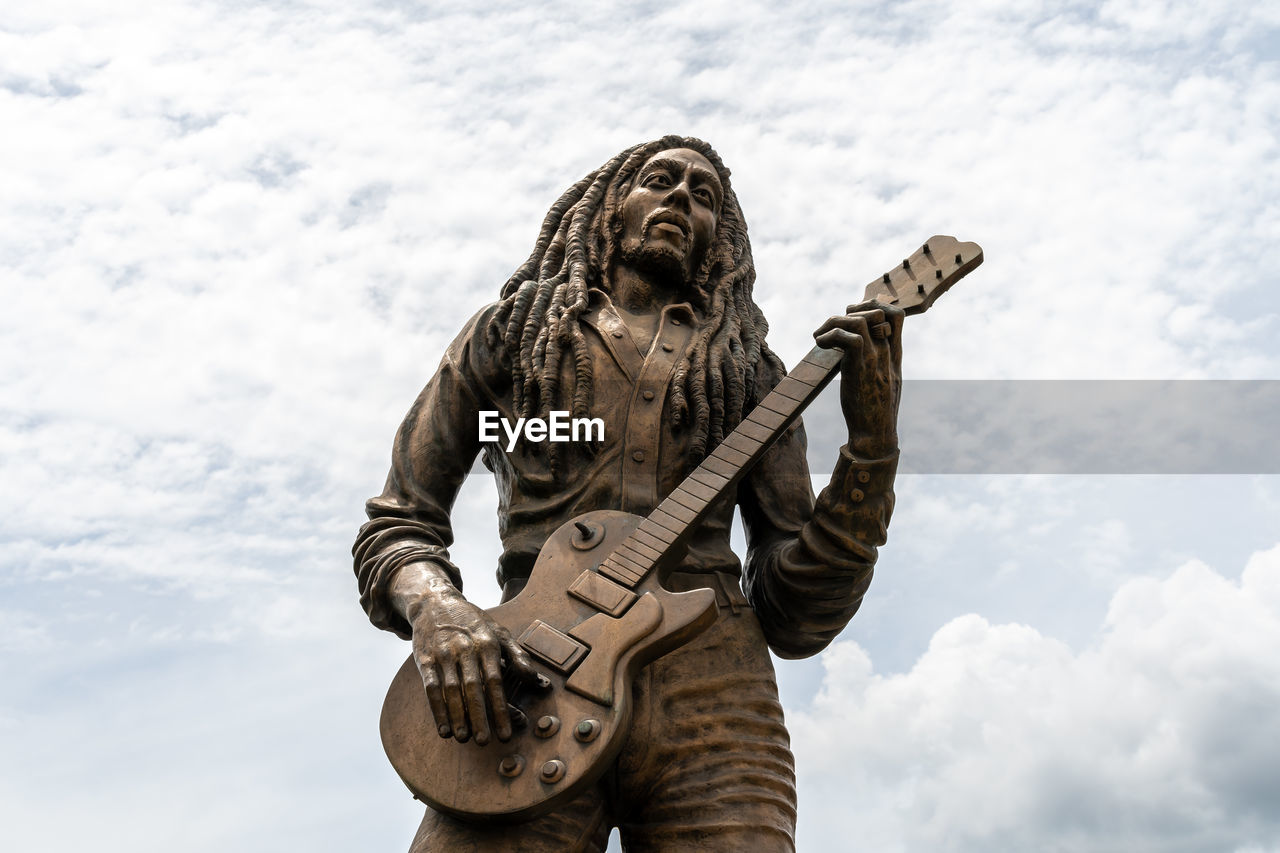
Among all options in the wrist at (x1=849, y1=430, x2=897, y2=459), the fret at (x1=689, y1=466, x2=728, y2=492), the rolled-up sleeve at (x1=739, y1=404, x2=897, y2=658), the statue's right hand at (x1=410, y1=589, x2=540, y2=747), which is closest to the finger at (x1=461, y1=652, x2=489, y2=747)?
the statue's right hand at (x1=410, y1=589, x2=540, y2=747)

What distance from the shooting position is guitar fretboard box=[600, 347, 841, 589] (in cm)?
427

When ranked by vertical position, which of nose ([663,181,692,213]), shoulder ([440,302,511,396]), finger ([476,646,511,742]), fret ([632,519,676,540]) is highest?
nose ([663,181,692,213])

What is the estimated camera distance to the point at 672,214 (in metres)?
5.38

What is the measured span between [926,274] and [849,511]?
108 centimetres

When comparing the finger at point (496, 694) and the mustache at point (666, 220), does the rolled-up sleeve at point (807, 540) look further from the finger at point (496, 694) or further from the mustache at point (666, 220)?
the finger at point (496, 694)

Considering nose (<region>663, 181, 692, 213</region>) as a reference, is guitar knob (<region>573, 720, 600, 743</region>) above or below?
below

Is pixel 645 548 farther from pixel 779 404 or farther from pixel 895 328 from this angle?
pixel 895 328

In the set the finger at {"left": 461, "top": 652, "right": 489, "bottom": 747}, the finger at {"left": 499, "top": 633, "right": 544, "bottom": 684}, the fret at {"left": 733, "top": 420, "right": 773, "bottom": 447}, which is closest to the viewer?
the finger at {"left": 461, "top": 652, "right": 489, "bottom": 747}

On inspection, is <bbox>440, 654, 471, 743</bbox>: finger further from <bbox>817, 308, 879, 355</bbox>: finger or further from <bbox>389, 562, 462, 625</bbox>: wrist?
<bbox>817, 308, 879, 355</bbox>: finger

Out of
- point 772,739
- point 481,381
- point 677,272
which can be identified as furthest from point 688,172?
point 772,739

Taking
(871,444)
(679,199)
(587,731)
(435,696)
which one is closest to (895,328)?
(871,444)

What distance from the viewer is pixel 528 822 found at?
397 centimetres

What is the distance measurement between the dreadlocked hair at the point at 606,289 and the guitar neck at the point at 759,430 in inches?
11.3

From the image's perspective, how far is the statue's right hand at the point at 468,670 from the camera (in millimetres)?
3764
